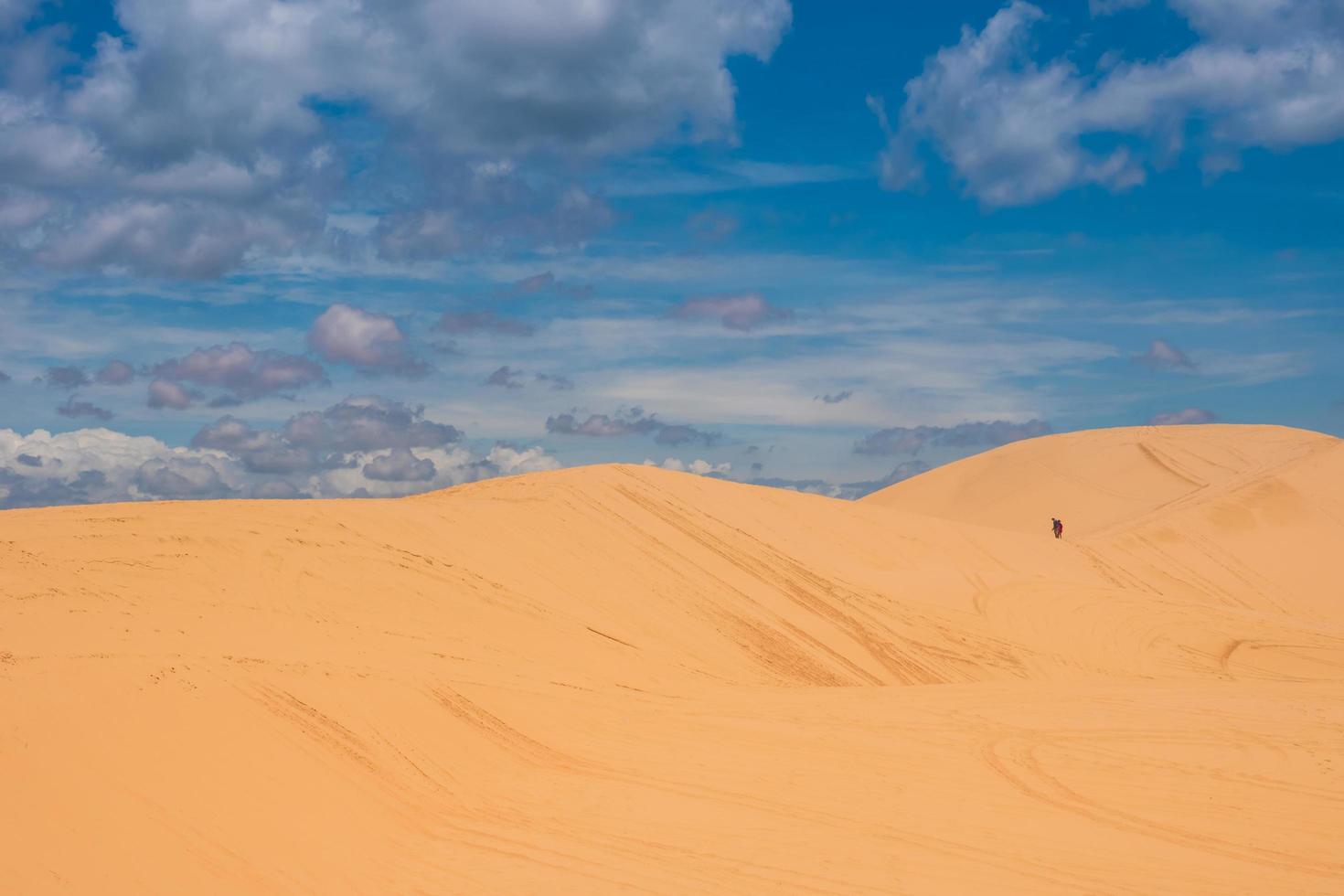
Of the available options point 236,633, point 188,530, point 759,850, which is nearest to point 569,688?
point 236,633

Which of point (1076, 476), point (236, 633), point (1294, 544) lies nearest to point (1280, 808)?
point (236, 633)

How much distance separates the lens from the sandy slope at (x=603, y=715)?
7.70m

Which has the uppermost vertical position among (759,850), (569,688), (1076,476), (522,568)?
(1076,476)

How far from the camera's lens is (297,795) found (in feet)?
27.5

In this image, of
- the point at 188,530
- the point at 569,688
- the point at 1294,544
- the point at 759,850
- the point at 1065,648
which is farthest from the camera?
the point at 1294,544

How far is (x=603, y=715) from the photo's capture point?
11695 millimetres

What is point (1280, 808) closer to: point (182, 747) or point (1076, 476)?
point (182, 747)

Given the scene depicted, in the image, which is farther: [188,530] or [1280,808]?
[188,530]

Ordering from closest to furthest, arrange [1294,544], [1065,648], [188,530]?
[188,530]
[1065,648]
[1294,544]

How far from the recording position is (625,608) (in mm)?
16172

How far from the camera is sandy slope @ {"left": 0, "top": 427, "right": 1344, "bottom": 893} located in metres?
7.70

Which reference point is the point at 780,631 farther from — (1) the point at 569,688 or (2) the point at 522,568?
(1) the point at 569,688

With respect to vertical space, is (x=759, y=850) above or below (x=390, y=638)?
below

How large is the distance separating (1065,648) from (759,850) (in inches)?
495
